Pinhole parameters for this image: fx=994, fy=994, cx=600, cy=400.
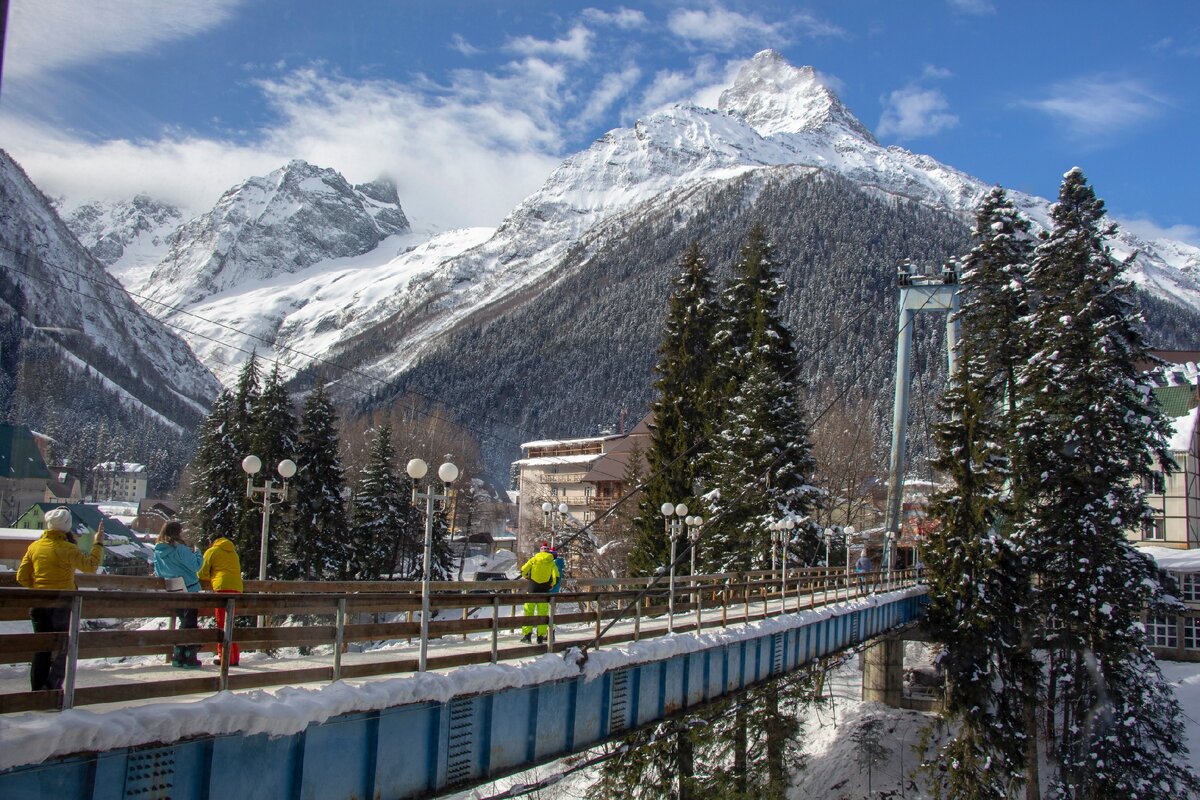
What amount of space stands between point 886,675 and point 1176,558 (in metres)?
16.4

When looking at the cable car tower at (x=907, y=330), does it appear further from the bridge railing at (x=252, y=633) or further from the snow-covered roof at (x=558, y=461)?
the snow-covered roof at (x=558, y=461)

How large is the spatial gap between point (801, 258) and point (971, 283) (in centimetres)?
12456

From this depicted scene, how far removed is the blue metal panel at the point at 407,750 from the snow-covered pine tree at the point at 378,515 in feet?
130

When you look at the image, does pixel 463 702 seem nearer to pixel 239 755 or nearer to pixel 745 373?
pixel 239 755

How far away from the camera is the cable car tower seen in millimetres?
46062

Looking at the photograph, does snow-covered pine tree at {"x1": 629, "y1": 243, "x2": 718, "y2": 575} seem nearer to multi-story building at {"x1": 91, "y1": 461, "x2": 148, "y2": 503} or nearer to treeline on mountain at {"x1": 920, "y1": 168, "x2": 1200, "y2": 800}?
treeline on mountain at {"x1": 920, "y1": 168, "x2": 1200, "y2": 800}

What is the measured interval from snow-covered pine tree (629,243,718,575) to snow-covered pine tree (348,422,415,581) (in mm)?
14110

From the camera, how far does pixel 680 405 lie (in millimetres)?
45969

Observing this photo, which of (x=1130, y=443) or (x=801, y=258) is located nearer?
(x=1130, y=443)

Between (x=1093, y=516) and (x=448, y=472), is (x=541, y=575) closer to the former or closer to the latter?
(x=448, y=472)

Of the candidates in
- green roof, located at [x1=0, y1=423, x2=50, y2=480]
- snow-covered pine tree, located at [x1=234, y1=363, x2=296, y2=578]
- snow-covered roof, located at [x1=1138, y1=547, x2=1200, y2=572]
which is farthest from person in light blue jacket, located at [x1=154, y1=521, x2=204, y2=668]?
green roof, located at [x1=0, y1=423, x2=50, y2=480]

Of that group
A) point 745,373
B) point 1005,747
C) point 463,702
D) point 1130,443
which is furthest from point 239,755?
point 745,373

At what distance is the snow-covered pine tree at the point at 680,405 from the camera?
4291 centimetres

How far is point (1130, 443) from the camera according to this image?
33469mm
